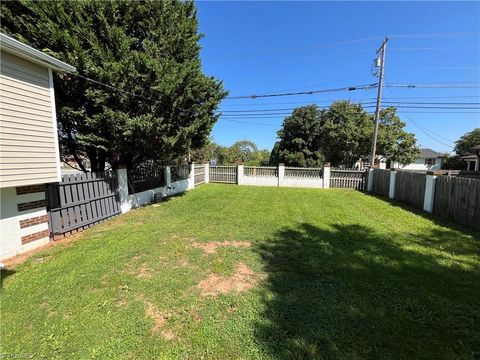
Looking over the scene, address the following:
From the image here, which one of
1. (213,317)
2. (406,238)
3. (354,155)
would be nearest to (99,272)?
(213,317)

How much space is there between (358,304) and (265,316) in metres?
1.16

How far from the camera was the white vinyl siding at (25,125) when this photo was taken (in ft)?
13.0

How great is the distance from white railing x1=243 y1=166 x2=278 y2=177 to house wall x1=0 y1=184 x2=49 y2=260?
1168 cm

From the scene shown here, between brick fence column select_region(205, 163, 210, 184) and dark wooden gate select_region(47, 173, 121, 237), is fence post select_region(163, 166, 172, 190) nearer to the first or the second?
dark wooden gate select_region(47, 173, 121, 237)

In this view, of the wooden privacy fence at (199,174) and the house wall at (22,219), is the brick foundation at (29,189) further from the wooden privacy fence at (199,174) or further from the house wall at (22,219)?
the wooden privacy fence at (199,174)

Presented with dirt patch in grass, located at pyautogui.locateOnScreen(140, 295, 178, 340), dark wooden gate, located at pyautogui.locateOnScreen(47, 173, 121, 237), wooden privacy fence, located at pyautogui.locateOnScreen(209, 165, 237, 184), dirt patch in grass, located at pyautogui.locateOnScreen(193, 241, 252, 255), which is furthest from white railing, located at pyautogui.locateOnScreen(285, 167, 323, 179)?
dirt patch in grass, located at pyautogui.locateOnScreen(140, 295, 178, 340)

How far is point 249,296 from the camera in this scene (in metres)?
2.99

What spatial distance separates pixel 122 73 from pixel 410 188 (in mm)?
10537

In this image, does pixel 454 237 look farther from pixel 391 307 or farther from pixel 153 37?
pixel 153 37

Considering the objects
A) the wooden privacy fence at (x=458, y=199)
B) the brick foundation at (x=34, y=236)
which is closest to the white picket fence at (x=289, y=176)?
the wooden privacy fence at (x=458, y=199)

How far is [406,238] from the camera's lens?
509cm

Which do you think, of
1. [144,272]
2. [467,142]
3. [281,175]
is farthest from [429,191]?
[467,142]

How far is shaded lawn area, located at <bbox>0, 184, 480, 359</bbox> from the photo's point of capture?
2.22m

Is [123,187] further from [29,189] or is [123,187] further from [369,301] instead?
[369,301]
